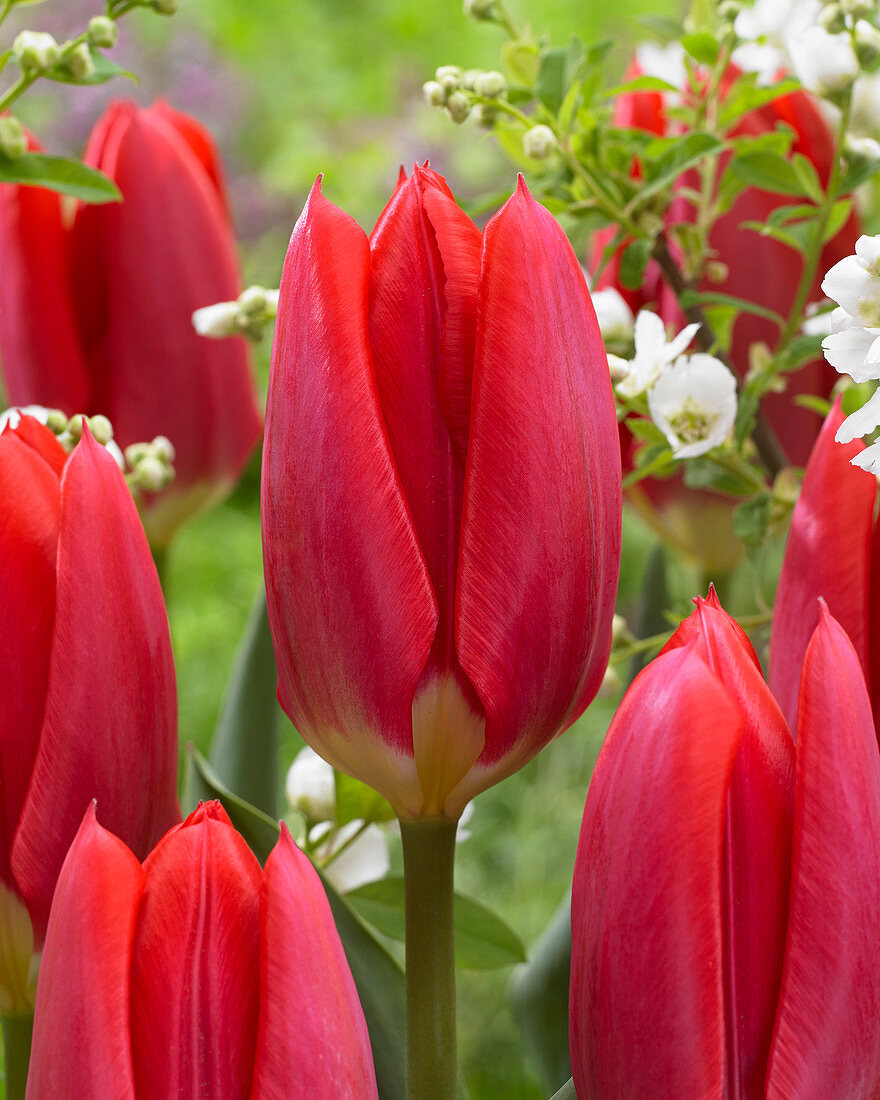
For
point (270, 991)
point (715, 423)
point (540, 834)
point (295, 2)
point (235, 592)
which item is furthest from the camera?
point (295, 2)

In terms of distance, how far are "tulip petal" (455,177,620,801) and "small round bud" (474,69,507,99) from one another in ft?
0.38

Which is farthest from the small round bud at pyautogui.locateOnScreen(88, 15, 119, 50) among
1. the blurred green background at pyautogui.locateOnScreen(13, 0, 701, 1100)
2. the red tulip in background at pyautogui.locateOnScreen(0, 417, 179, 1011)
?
the blurred green background at pyautogui.locateOnScreen(13, 0, 701, 1100)

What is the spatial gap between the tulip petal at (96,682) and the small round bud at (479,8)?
19 cm

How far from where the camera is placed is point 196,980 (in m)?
0.18

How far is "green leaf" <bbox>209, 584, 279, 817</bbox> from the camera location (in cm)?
40

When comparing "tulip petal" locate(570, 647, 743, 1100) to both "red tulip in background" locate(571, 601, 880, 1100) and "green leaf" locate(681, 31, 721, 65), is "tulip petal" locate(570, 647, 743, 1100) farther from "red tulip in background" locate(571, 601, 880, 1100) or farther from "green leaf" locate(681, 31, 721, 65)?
"green leaf" locate(681, 31, 721, 65)

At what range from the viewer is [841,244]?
1.34ft

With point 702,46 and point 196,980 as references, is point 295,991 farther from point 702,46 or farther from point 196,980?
point 702,46

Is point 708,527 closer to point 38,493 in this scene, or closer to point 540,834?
point 38,493

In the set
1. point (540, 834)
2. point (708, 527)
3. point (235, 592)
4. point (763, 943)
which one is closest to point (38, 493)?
point (763, 943)

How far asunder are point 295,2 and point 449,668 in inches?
96.9

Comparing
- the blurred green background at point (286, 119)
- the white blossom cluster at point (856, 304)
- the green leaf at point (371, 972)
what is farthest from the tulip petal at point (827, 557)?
the blurred green background at point (286, 119)

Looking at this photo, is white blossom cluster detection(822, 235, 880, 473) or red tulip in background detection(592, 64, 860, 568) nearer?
white blossom cluster detection(822, 235, 880, 473)

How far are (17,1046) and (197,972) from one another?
3.6 inches
